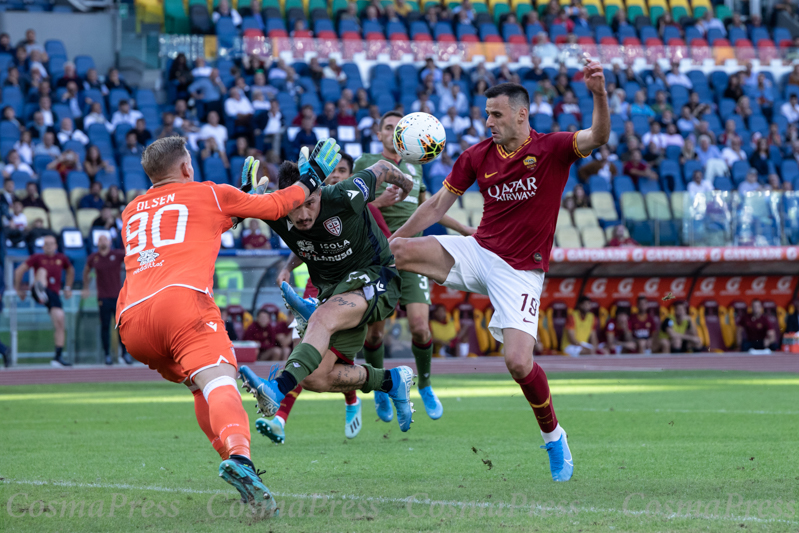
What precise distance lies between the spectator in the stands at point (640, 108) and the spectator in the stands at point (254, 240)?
1248 cm

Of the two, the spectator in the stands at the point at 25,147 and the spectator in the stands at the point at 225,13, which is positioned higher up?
the spectator in the stands at the point at 225,13

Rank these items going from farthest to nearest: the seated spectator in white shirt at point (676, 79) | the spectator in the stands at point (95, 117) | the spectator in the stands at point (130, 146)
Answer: the seated spectator in white shirt at point (676, 79), the spectator in the stands at point (95, 117), the spectator in the stands at point (130, 146)

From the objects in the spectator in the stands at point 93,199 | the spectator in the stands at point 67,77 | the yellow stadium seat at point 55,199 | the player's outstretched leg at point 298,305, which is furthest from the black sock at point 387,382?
the spectator in the stands at point 67,77

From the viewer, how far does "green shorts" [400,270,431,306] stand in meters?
9.02

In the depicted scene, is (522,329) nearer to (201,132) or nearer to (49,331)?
(49,331)

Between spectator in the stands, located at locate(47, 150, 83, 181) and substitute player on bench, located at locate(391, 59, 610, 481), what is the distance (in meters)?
14.3

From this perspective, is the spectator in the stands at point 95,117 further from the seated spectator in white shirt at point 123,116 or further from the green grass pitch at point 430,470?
the green grass pitch at point 430,470

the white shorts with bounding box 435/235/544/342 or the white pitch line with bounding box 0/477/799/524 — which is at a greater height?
the white shorts with bounding box 435/235/544/342

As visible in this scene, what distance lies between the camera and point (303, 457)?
6.74 m

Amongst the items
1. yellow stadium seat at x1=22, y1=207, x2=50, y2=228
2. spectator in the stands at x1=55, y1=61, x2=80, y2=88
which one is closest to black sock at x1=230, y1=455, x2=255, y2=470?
yellow stadium seat at x1=22, y1=207, x2=50, y2=228

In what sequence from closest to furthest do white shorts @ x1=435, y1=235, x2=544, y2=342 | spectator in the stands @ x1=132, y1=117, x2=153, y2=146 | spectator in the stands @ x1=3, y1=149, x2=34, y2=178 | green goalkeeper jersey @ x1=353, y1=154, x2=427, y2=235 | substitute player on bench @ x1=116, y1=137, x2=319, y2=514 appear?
substitute player on bench @ x1=116, y1=137, x2=319, y2=514
white shorts @ x1=435, y1=235, x2=544, y2=342
green goalkeeper jersey @ x1=353, y1=154, x2=427, y2=235
spectator in the stands @ x1=3, y1=149, x2=34, y2=178
spectator in the stands @ x1=132, y1=117, x2=153, y2=146

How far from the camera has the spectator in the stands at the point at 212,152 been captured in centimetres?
2014

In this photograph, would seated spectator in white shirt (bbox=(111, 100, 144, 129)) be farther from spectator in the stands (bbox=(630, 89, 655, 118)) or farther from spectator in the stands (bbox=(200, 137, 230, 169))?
spectator in the stands (bbox=(630, 89, 655, 118))

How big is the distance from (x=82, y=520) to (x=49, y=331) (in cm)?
1411
